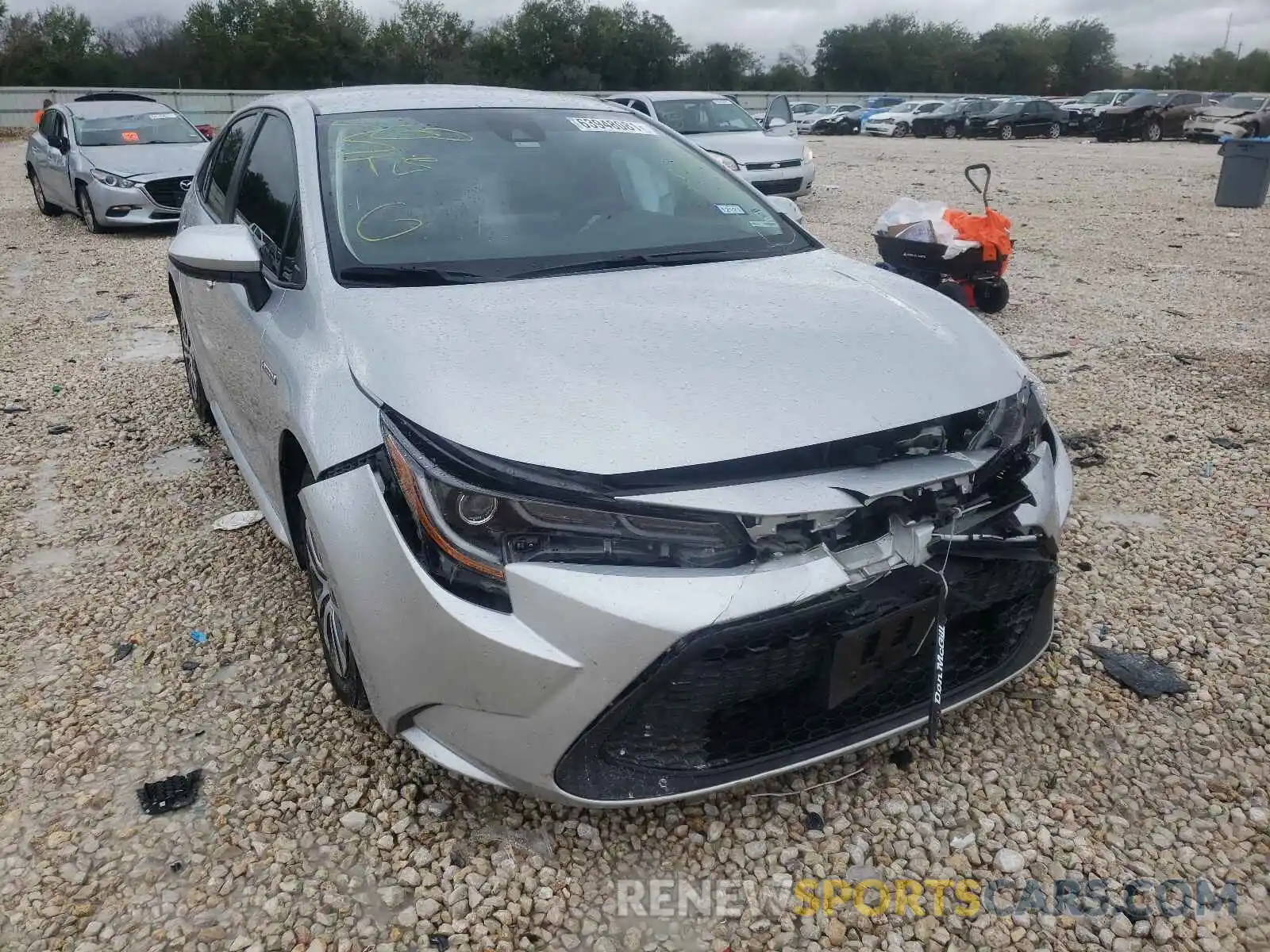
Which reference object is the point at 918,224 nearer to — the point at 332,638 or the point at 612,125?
the point at 612,125

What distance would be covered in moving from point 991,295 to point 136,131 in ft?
33.3

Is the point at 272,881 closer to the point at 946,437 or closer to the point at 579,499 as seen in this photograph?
the point at 579,499

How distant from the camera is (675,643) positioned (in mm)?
1747

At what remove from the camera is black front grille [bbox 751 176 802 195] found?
12.0 meters

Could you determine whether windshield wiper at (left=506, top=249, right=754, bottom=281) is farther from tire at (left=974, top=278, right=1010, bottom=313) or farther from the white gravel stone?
tire at (left=974, top=278, right=1010, bottom=313)

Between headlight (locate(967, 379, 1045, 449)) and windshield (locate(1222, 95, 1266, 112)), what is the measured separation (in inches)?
1077

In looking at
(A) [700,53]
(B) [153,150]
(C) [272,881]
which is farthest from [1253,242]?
(A) [700,53]

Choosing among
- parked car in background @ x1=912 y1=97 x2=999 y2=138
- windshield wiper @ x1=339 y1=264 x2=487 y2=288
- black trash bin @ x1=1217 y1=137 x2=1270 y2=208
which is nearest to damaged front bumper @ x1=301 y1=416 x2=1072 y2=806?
windshield wiper @ x1=339 y1=264 x2=487 y2=288

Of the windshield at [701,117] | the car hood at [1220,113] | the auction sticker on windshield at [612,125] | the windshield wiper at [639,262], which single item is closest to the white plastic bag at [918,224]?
the auction sticker on windshield at [612,125]

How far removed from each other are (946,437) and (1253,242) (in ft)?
31.7

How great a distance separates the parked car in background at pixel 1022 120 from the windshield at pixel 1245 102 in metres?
5.12

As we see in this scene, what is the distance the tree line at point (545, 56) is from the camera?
49969 mm

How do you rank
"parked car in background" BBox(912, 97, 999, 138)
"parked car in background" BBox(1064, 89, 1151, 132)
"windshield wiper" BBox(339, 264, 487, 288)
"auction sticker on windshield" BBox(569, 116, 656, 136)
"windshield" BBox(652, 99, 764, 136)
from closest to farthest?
"windshield wiper" BBox(339, 264, 487, 288) < "auction sticker on windshield" BBox(569, 116, 656, 136) < "windshield" BBox(652, 99, 764, 136) < "parked car in background" BBox(1064, 89, 1151, 132) < "parked car in background" BBox(912, 97, 999, 138)

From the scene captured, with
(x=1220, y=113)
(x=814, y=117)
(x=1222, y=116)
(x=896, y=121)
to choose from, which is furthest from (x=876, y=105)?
(x=1222, y=116)
